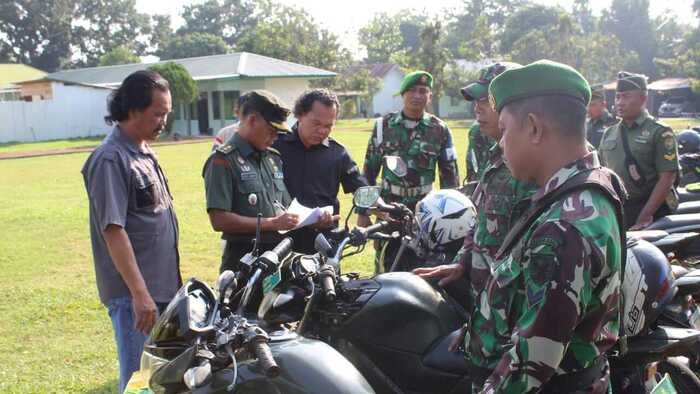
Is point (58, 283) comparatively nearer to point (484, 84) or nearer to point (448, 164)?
point (448, 164)

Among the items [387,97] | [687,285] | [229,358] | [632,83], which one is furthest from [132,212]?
[387,97]

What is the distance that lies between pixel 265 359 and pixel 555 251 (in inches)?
32.8

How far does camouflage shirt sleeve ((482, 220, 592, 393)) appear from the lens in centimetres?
168

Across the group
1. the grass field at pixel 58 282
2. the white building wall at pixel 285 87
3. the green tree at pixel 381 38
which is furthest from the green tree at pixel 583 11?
the grass field at pixel 58 282

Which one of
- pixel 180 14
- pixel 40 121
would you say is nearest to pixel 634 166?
pixel 40 121

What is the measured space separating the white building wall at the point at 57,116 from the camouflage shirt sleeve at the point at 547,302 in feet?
124

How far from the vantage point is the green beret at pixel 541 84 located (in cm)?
182

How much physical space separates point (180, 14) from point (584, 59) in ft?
170

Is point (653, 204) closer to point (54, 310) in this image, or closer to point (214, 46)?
point (54, 310)

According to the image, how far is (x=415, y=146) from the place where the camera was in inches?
221

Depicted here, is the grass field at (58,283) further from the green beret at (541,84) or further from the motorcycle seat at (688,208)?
the green beret at (541,84)

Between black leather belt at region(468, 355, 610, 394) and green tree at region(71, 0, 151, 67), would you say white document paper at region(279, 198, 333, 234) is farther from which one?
green tree at region(71, 0, 151, 67)

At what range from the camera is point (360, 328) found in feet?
8.78

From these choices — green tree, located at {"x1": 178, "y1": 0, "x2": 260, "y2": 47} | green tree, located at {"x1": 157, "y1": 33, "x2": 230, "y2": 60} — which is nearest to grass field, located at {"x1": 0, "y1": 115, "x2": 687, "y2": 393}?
green tree, located at {"x1": 157, "y1": 33, "x2": 230, "y2": 60}
